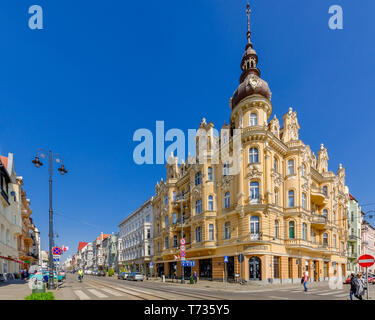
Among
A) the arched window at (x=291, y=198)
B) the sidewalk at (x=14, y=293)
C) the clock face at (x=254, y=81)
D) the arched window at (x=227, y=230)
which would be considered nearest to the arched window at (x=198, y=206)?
the arched window at (x=227, y=230)

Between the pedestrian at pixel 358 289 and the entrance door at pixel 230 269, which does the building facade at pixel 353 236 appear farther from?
the pedestrian at pixel 358 289

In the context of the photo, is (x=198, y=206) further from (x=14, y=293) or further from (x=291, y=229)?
(x=14, y=293)

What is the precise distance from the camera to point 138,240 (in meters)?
66.3

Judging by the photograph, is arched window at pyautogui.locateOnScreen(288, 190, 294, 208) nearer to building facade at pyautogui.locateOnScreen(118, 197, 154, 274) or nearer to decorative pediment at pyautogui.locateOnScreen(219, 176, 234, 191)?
decorative pediment at pyautogui.locateOnScreen(219, 176, 234, 191)

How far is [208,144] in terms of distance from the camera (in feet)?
127

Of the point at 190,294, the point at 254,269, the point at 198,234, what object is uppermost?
the point at 198,234

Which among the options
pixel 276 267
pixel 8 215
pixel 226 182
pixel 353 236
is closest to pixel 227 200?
pixel 226 182

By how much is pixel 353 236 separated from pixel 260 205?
129 feet

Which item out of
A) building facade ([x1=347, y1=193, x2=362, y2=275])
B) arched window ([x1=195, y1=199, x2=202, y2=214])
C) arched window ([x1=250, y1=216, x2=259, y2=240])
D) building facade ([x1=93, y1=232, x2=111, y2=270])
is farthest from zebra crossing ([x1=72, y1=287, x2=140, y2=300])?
building facade ([x1=93, y1=232, x2=111, y2=270])

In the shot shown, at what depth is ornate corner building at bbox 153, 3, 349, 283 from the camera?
30.8 metres

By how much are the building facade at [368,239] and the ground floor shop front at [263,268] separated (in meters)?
33.8

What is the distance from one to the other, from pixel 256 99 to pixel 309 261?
2170cm
